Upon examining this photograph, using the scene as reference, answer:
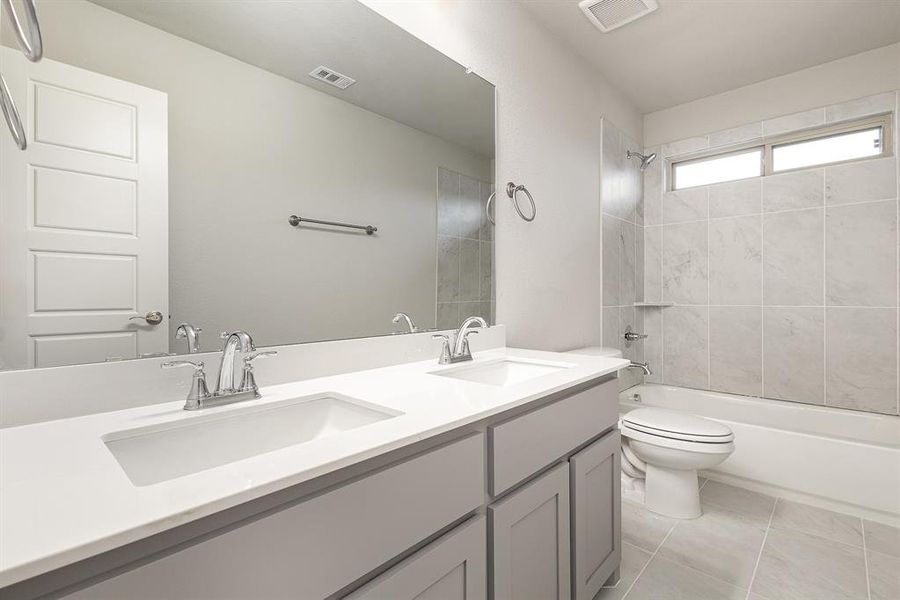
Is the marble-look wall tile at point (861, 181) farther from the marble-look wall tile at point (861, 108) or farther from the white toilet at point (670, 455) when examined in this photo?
the white toilet at point (670, 455)

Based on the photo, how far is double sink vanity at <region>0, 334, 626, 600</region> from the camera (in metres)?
0.47

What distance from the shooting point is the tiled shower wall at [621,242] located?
110 inches

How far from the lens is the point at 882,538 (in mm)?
1857

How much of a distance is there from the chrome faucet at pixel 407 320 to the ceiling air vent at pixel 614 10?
1.75 metres

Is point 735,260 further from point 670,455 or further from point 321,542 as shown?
point 321,542

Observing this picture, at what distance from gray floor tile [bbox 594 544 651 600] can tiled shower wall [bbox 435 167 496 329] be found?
43.7 inches

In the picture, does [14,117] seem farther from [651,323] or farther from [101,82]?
[651,323]

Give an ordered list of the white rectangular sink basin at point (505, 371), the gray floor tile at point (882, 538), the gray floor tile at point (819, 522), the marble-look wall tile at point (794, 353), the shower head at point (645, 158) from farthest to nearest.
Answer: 1. the shower head at point (645, 158)
2. the marble-look wall tile at point (794, 353)
3. the gray floor tile at point (819, 522)
4. the gray floor tile at point (882, 538)
5. the white rectangular sink basin at point (505, 371)

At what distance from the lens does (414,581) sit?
753 millimetres

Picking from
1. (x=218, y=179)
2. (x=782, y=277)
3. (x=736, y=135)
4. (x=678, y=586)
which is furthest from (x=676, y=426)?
(x=736, y=135)

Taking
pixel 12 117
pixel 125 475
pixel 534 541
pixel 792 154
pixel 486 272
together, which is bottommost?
pixel 534 541

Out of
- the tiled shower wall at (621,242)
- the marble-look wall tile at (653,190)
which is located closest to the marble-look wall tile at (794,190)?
the marble-look wall tile at (653,190)

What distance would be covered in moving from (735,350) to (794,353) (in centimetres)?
32

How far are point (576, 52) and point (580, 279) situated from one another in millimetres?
1346
